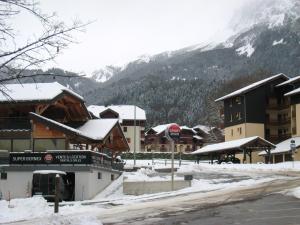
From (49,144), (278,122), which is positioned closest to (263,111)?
(278,122)

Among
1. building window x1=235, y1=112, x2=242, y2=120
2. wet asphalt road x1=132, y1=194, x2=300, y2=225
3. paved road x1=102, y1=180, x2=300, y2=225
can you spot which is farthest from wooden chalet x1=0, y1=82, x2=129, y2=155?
building window x1=235, y1=112, x2=242, y2=120

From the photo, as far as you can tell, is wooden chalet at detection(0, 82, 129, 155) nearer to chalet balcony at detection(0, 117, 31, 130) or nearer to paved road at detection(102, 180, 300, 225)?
chalet balcony at detection(0, 117, 31, 130)

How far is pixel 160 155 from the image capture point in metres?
105

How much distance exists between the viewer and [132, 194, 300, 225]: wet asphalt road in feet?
58.2

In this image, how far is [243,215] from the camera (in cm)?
1919

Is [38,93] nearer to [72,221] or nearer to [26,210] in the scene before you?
[26,210]

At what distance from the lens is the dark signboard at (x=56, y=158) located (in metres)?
35.4

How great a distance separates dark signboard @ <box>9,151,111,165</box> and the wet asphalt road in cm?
1477

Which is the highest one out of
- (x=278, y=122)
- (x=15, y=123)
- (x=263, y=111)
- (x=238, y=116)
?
(x=263, y=111)

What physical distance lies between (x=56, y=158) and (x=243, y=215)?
1939cm

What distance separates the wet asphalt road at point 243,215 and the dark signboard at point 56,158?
14765 millimetres

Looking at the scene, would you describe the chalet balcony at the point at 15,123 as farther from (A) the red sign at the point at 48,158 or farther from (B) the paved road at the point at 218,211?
(B) the paved road at the point at 218,211

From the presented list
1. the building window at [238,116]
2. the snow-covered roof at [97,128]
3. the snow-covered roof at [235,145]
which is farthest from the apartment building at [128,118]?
the snow-covered roof at [97,128]

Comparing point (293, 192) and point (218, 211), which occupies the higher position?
point (293, 192)
